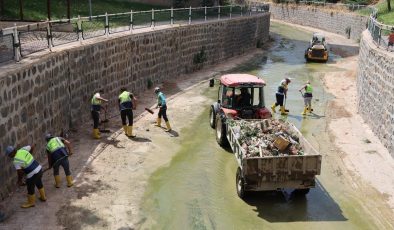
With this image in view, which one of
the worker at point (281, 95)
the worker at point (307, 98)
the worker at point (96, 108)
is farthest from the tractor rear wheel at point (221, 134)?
the worker at point (307, 98)

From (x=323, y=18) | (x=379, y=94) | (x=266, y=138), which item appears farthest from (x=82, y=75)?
(x=323, y=18)

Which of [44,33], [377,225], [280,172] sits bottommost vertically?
[377,225]

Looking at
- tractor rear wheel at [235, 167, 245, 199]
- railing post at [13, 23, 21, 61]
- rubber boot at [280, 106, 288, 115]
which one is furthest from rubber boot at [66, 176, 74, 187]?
rubber boot at [280, 106, 288, 115]

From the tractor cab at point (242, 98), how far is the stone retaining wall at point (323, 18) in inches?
1368

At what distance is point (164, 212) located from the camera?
11602 millimetres

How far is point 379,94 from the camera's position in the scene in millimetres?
17797

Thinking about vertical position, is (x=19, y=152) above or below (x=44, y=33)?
below

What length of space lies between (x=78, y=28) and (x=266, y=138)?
Result: 9.56m

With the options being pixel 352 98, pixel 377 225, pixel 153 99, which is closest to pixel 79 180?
pixel 377 225

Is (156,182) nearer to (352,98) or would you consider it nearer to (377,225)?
(377,225)

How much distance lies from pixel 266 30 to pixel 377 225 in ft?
116

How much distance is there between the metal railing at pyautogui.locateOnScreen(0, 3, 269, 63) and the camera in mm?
13734

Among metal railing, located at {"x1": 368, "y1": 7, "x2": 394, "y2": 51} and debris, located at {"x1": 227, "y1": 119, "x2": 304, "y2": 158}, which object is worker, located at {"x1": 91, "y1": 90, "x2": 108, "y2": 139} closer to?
debris, located at {"x1": 227, "y1": 119, "x2": 304, "y2": 158}

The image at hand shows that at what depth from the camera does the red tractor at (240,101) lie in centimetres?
1544
